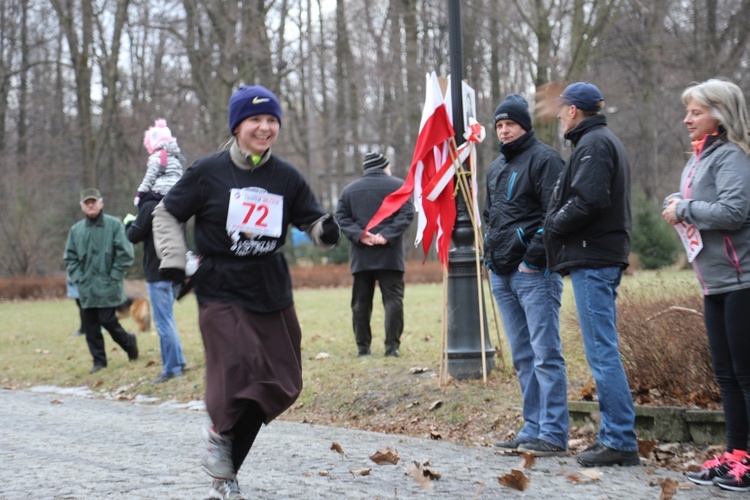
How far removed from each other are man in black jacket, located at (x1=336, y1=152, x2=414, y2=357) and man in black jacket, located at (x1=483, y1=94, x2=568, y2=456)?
3.64 metres

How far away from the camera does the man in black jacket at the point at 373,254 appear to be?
407 inches

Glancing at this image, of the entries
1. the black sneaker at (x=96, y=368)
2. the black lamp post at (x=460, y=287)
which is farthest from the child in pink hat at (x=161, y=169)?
the black lamp post at (x=460, y=287)

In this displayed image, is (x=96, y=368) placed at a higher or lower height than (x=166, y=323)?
lower

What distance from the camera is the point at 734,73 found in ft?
64.5

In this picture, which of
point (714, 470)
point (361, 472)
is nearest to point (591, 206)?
point (714, 470)

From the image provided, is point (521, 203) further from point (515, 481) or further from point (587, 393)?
point (515, 481)

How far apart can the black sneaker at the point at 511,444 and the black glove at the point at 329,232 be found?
6.45 ft

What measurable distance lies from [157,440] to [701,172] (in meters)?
4.26

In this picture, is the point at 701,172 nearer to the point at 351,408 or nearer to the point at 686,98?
the point at 686,98

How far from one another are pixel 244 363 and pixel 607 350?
7.07 feet

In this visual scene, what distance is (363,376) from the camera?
368 inches

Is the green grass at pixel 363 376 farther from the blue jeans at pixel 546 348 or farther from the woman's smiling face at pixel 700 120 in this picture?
the woman's smiling face at pixel 700 120

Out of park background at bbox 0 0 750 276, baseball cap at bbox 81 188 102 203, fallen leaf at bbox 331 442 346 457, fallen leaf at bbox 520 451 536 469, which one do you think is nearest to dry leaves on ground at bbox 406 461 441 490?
fallen leaf at bbox 520 451 536 469

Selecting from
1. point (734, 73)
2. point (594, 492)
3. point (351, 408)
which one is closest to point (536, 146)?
point (594, 492)
